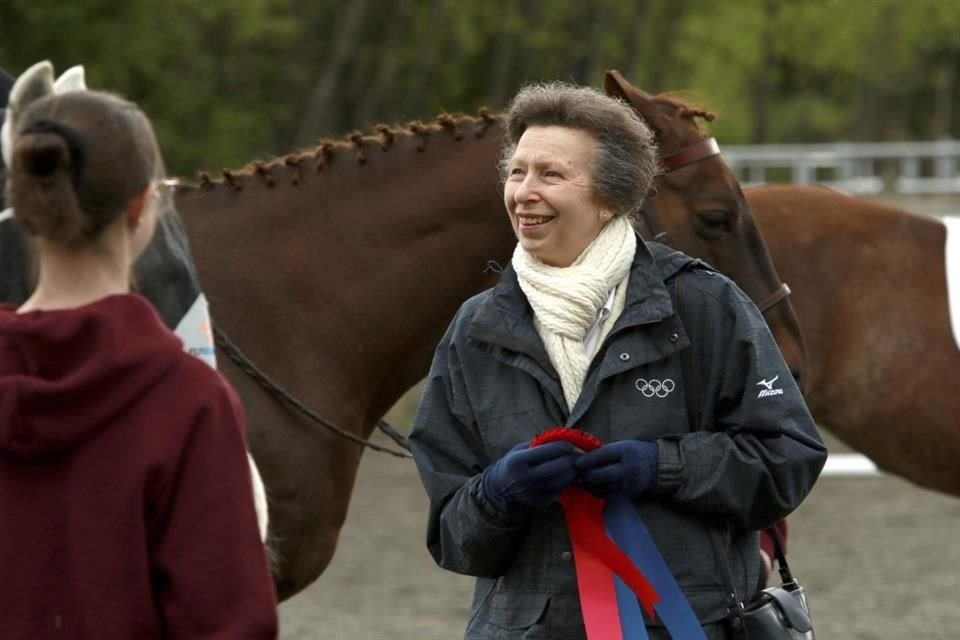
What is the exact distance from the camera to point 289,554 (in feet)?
14.1

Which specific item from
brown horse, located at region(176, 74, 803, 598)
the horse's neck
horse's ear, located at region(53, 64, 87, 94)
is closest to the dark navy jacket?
horse's ear, located at region(53, 64, 87, 94)

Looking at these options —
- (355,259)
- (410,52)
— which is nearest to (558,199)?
(355,259)

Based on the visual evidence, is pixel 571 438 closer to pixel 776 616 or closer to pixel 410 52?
pixel 776 616

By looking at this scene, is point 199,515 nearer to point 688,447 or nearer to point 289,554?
point 688,447

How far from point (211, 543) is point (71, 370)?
28cm

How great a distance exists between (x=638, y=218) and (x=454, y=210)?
528mm

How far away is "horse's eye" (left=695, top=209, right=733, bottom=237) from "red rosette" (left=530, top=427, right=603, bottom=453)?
1713 millimetres

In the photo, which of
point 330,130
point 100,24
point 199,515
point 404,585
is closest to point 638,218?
point 199,515

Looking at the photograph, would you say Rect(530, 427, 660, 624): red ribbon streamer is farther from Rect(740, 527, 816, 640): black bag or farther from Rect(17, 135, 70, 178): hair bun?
Rect(17, 135, 70, 178): hair bun

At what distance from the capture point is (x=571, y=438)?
286 cm

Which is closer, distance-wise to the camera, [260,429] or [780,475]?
[780,475]

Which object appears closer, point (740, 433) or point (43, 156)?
point (43, 156)

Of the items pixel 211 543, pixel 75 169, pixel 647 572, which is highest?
pixel 75 169

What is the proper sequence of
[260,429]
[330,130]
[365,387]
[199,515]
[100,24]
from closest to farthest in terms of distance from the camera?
1. [199,515]
2. [260,429]
3. [365,387]
4. [100,24]
5. [330,130]
